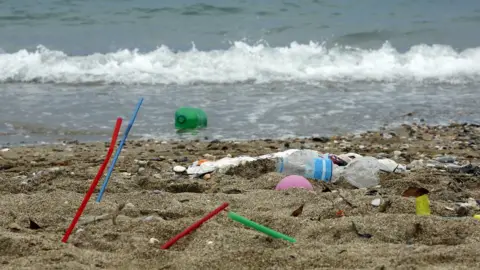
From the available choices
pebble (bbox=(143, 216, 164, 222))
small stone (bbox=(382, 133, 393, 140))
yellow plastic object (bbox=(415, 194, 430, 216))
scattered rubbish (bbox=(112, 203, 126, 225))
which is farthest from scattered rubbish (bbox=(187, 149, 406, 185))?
small stone (bbox=(382, 133, 393, 140))

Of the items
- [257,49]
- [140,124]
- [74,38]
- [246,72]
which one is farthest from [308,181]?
[74,38]

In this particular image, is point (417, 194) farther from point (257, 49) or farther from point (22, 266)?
point (257, 49)

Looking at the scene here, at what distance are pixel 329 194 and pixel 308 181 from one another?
0.41 m

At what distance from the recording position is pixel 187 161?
6316mm

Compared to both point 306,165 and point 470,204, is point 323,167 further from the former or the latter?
point 470,204

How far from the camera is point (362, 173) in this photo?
5.28 m

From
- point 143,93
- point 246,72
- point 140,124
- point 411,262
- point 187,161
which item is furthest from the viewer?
point 246,72

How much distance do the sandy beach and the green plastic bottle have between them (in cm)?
153

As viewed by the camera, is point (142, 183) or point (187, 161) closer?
point (142, 183)

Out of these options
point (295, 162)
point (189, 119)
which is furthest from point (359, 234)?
point (189, 119)

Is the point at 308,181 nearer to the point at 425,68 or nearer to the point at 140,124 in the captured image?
the point at 140,124

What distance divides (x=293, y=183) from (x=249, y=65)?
8358mm

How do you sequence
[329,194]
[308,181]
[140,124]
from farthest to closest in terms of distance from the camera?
[140,124] → [308,181] → [329,194]

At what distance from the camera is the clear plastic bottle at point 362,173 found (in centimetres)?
523
